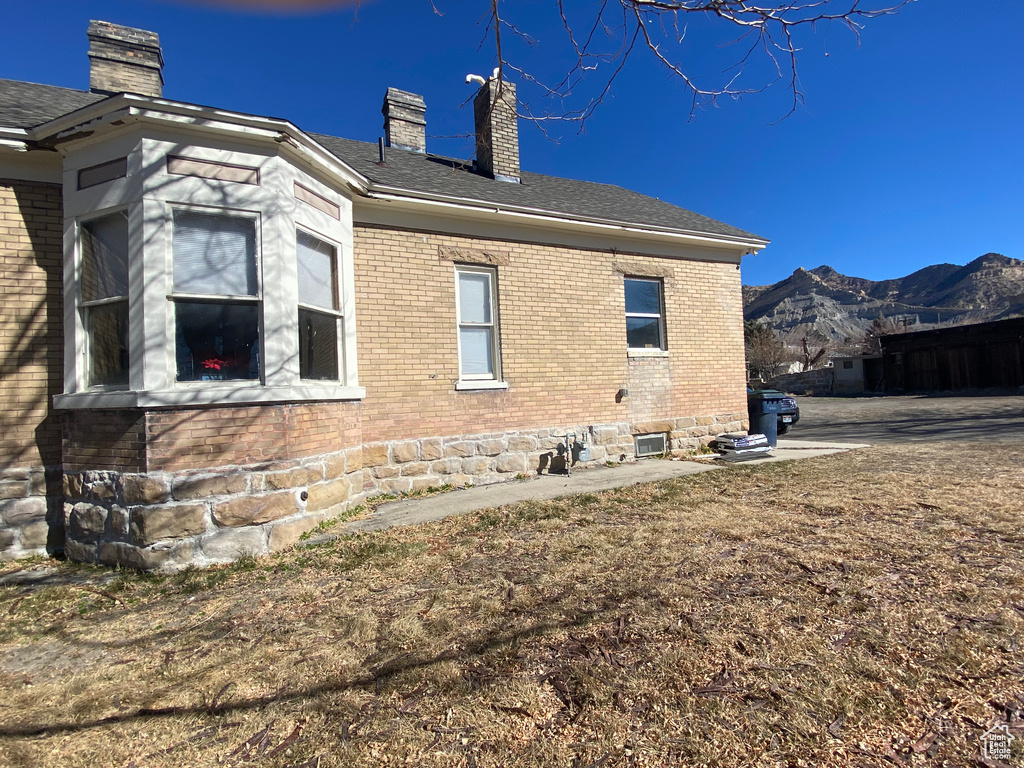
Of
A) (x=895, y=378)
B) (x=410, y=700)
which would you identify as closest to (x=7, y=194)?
(x=410, y=700)

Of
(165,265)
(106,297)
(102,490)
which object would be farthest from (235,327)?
(102,490)

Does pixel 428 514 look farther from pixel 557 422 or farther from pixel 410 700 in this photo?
pixel 410 700

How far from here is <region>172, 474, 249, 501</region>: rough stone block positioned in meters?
4.60

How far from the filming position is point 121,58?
7938 mm

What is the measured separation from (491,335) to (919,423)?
1372 centimetres

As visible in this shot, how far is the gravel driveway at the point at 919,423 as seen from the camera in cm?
1196

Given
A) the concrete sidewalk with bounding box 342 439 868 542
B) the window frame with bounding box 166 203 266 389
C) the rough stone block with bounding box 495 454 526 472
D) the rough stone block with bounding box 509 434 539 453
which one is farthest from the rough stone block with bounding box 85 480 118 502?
the rough stone block with bounding box 509 434 539 453

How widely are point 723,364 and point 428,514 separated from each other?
6.63 meters

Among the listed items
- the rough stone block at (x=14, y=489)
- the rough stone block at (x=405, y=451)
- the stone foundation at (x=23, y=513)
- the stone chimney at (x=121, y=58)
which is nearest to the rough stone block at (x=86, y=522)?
the stone foundation at (x=23, y=513)

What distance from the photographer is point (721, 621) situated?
317 centimetres

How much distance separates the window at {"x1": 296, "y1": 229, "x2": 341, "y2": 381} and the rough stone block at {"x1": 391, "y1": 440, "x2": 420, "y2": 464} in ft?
4.41

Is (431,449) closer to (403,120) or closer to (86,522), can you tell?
(86,522)

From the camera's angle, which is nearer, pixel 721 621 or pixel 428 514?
pixel 721 621

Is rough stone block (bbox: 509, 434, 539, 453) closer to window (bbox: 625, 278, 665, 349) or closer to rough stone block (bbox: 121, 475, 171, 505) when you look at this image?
window (bbox: 625, 278, 665, 349)
